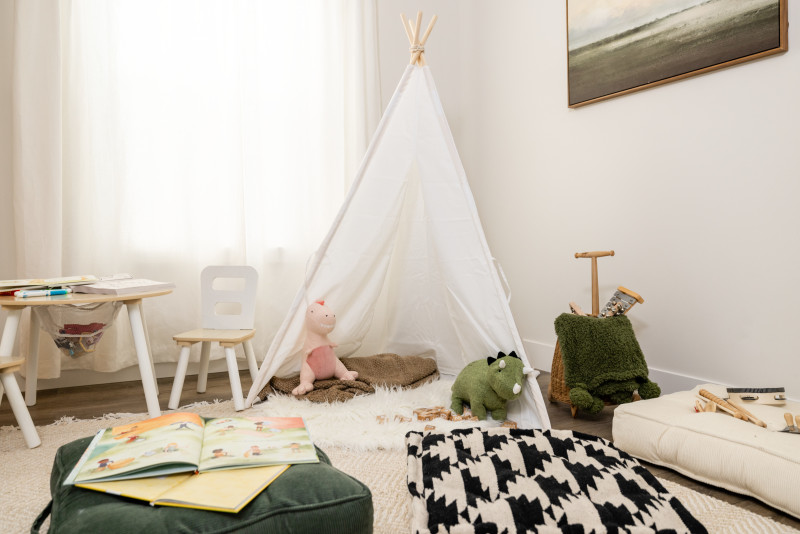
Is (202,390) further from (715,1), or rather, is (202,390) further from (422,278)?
(715,1)

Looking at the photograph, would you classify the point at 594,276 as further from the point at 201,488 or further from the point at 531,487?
the point at 201,488

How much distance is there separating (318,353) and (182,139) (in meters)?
1.37

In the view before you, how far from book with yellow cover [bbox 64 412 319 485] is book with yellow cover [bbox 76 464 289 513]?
2 centimetres

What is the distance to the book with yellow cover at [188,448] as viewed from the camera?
3.54ft

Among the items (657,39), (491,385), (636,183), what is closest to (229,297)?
(491,385)

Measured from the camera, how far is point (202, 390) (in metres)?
2.67

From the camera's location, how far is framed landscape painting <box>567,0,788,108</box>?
2.07 meters

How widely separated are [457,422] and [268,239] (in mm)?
1593

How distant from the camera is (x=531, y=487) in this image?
144 centimetres

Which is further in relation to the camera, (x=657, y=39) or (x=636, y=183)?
(x=636, y=183)

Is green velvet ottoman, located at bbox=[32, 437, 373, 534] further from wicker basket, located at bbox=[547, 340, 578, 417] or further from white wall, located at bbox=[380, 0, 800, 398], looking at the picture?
white wall, located at bbox=[380, 0, 800, 398]

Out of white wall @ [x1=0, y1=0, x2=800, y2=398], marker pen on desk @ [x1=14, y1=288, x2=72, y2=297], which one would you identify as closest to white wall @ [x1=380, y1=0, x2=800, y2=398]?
white wall @ [x1=0, y1=0, x2=800, y2=398]

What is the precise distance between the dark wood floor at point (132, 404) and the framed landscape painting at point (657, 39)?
148cm

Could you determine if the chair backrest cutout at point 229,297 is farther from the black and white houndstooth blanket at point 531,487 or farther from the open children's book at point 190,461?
the open children's book at point 190,461
